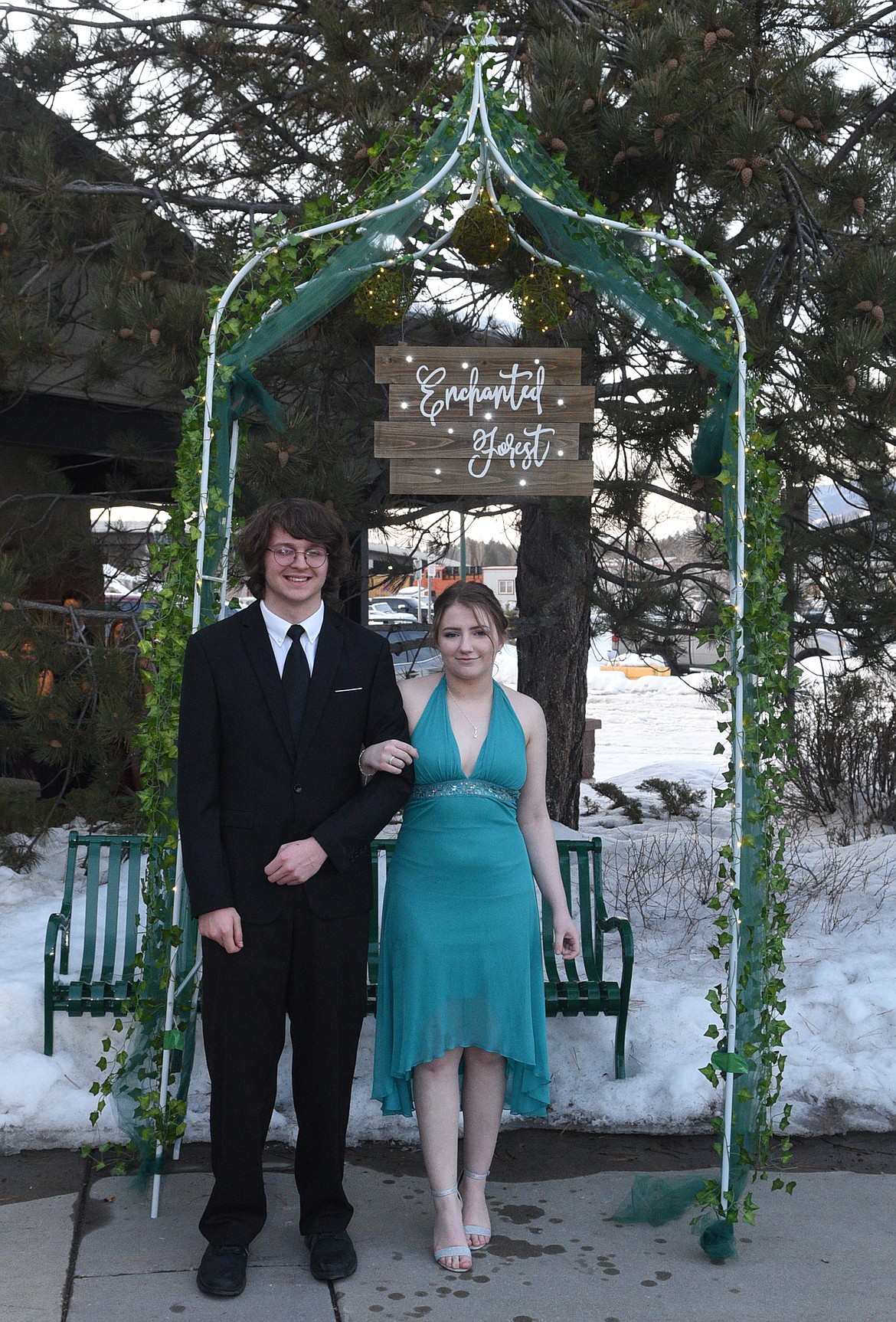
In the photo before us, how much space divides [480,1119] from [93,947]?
175cm

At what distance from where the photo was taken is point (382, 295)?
3.77m

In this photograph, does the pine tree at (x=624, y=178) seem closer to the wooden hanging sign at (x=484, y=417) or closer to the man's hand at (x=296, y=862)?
the wooden hanging sign at (x=484, y=417)

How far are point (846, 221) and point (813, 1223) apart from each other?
11.3ft

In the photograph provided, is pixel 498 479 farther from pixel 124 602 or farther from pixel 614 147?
pixel 124 602

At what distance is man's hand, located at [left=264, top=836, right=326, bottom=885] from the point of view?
280 cm

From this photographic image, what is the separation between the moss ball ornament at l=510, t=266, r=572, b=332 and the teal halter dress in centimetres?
157

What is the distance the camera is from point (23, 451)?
8.94m

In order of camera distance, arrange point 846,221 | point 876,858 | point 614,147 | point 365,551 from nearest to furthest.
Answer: point 614,147 < point 846,221 < point 876,858 < point 365,551

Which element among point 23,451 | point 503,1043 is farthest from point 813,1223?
point 23,451

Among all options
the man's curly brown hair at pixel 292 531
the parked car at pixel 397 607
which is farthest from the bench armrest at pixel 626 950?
the parked car at pixel 397 607

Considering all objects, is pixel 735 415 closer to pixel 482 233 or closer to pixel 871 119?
pixel 482 233

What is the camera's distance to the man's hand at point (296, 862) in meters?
2.80

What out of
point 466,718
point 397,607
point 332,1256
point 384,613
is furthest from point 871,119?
point 384,613

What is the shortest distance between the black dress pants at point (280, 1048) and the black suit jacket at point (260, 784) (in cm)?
8
